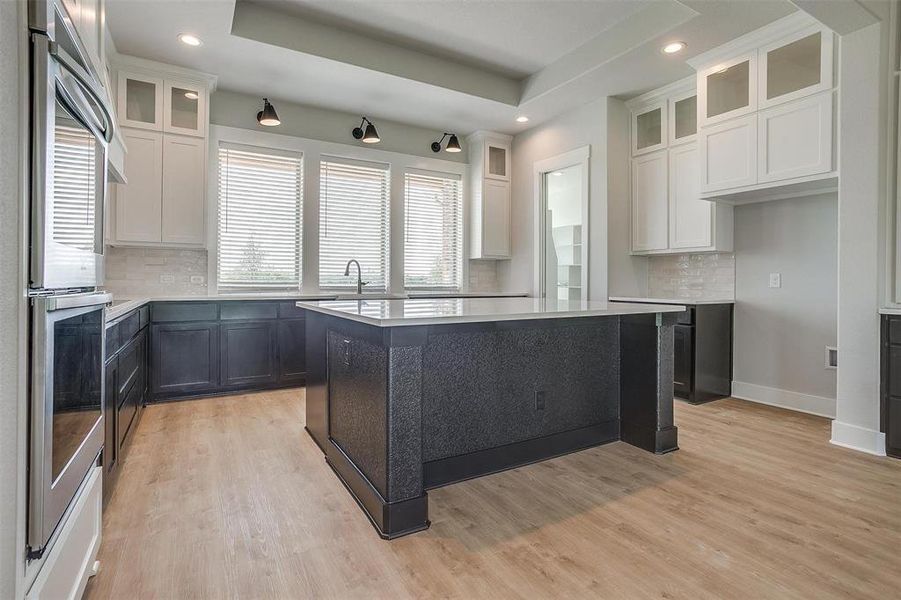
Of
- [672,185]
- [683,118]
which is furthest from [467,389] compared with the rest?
[683,118]

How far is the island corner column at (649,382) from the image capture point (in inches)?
111

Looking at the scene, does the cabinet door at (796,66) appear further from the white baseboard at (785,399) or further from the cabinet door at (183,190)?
the cabinet door at (183,190)

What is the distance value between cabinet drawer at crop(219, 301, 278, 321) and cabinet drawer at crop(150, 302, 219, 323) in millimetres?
73

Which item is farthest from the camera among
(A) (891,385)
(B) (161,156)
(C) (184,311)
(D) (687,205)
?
(D) (687,205)

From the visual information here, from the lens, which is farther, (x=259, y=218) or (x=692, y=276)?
(x=259, y=218)

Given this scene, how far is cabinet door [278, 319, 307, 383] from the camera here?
4.48 metres

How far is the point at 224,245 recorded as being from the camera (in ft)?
15.3

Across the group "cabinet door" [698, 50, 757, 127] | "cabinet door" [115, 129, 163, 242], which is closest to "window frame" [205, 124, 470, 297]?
"cabinet door" [115, 129, 163, 242]

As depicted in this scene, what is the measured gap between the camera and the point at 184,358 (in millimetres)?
4035

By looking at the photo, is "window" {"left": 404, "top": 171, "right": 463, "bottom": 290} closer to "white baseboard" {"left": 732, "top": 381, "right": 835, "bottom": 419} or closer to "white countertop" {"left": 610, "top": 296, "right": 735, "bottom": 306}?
"white countertop" {"left": 610, "top": 296, "right": 735, "bottom": 306}

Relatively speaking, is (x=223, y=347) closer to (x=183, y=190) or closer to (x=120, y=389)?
(x=183, y=190)

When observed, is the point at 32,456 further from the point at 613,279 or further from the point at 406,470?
the point at 613,279

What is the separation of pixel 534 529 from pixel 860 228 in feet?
9.38

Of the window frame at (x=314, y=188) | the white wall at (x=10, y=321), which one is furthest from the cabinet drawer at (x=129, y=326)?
the white wall at (x=10, y=321)
